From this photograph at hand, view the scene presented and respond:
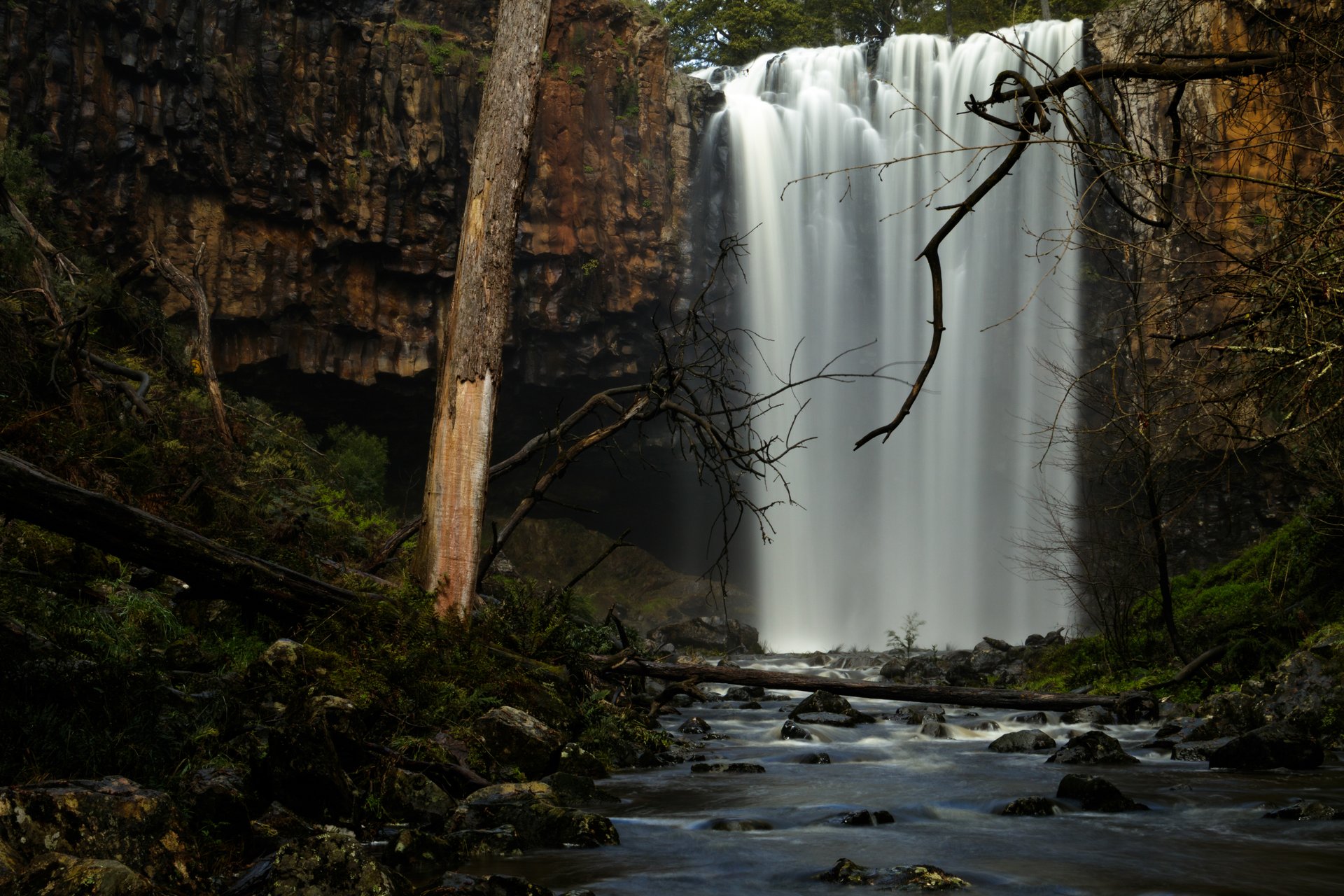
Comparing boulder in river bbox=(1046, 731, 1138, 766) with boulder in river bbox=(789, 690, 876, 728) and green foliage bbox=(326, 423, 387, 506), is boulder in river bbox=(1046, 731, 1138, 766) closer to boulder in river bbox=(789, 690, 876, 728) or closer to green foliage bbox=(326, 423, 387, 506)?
boulder in river bbox=(789, 690, 876, 728)

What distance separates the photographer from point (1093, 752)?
749cm

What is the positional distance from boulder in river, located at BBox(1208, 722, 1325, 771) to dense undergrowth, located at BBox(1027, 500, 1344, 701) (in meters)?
1.57

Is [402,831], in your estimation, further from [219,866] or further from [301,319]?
[301,319]

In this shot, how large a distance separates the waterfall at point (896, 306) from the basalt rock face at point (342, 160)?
4.21m

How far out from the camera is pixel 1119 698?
9.70m

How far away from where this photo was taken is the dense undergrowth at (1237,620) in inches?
370

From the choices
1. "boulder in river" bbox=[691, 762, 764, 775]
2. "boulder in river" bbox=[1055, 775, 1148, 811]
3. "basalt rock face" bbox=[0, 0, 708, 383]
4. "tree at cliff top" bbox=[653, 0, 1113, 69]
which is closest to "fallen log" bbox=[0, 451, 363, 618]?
"boulder in river" bbox=[691, 762, 764, 775]

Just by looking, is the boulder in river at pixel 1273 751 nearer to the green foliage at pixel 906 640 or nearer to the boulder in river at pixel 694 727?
the boulder in river at pixel 694 727

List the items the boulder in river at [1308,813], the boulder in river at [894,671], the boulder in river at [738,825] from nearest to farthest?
the boulder in river at [1308,813] → the boulder in river at [738,825] → the boulder in river at [894,671]

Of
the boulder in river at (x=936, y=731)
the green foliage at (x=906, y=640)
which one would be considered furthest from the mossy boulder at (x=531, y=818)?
the green foliage at (x=906, y=640)

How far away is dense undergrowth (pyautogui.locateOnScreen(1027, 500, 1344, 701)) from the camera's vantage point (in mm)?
9398

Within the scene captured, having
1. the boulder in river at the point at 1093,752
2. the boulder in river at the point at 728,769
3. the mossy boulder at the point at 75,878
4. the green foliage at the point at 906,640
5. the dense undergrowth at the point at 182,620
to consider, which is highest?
the dense undergrowth at the point at 182,620

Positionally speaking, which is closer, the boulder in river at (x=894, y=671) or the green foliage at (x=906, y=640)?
the boulder in river at (x=894, y=671)

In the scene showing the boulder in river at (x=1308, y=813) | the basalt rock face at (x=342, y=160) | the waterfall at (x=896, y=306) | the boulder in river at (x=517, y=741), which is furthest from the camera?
the waterfall at (x=896, y=306)
